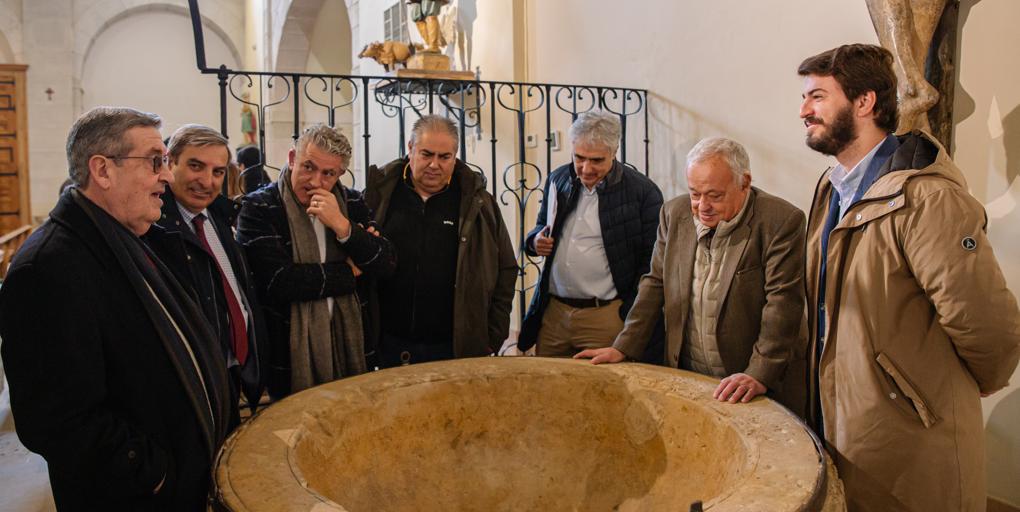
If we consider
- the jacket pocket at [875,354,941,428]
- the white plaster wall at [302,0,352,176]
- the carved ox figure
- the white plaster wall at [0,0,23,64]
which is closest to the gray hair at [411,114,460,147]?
the jacket pocket at [875,354,941,428]

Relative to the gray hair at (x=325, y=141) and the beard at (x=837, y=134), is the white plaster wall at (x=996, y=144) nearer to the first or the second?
the beard at (x=837, y=134)

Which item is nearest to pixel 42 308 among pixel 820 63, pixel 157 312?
pixel 157 312

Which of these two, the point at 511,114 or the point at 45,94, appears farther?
the point at 45,94

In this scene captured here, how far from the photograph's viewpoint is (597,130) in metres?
2.61

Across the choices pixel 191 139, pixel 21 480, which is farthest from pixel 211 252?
pixel 21 480

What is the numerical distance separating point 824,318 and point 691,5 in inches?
99.2

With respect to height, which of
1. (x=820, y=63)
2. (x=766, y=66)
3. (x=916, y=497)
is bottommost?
(x=916, y=497)

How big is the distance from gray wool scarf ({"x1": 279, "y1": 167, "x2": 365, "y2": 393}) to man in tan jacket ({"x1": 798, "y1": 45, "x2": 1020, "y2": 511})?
4.10 feet

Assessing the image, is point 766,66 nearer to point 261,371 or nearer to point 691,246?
point 691,246

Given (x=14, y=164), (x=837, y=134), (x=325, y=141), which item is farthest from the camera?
(x=14, y=164)

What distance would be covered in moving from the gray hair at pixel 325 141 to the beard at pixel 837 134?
3.89 feet

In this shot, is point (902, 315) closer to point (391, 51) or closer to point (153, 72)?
point (391, 51)

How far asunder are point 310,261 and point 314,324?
0.57 feet

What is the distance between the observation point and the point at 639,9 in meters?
4.23
